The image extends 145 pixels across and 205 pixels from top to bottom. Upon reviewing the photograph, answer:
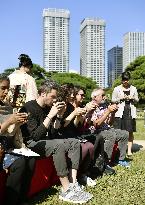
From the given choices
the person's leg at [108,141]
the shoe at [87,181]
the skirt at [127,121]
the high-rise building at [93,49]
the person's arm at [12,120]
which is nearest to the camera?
the person's arm at [12,120]

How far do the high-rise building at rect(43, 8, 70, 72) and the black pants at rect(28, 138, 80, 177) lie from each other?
128m

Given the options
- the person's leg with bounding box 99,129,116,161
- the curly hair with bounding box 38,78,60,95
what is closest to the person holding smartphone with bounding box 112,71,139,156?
the person's leg with bounding box 99,129,116,161

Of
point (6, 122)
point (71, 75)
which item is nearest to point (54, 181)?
point (6, 122)

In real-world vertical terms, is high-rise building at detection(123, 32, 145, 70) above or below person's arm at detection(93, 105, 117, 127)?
above

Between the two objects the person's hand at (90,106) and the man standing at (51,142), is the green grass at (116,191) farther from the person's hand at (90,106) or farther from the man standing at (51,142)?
the person's hand at (90,106)

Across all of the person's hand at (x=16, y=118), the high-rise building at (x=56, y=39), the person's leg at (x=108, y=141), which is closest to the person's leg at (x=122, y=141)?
the person's leg at (x=108, y=141)

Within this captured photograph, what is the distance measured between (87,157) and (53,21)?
161436mm

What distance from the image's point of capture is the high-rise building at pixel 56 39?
136 meters

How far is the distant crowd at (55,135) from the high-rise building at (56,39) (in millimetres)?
126026

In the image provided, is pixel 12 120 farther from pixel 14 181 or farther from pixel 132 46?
pixel 132 46

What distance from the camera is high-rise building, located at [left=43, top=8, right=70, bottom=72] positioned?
136 m

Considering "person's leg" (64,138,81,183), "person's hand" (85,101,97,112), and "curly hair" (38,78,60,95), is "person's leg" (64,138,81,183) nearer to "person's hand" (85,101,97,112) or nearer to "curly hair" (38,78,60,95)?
"curly hair" (38,78,60,95)

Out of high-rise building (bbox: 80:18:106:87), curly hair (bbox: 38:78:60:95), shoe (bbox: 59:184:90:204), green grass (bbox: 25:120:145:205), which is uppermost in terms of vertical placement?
high-rise building (bbox: 80:18:106:87)

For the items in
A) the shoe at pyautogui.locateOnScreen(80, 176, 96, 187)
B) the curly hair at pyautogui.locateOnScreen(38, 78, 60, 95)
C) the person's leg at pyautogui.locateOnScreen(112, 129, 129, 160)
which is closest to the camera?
the curly hair at pyautogui.locateOnScreen(38, 78, 60, 95)
